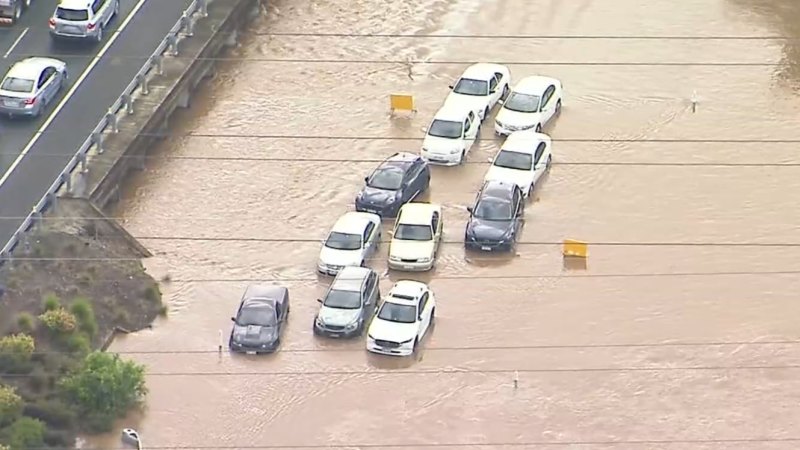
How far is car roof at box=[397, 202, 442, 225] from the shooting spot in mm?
47875

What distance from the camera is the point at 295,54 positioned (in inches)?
2307

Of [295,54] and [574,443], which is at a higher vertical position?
[574,443]

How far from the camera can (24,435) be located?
4078cm

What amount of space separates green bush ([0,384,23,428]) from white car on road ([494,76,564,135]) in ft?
53.2

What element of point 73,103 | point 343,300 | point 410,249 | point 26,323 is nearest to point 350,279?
point 343,300

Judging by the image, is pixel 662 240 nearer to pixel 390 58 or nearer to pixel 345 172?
pixel 345 172

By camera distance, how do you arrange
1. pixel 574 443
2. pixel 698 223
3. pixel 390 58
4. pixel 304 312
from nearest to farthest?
pixel 574 443 < pixel 304 312 < pixel 698 223 < pixel 390 58

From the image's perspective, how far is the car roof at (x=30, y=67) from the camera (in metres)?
51.8

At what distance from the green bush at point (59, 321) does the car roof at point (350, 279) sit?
5.35 m

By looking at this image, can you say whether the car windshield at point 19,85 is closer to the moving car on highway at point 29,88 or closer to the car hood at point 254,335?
the moving car on highway at point 29,88

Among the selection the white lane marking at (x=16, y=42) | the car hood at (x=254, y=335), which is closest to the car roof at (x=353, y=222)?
the car hood at (x=254, y=335)

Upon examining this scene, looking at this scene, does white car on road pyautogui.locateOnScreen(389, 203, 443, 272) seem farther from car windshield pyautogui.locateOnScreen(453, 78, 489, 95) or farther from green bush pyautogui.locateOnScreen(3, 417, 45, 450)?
green bush pyautogui.locateOnScreen(3, 417, 45, 450)

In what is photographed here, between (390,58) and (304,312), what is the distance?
536 inches

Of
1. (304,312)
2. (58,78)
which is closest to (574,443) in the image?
(304,312)
